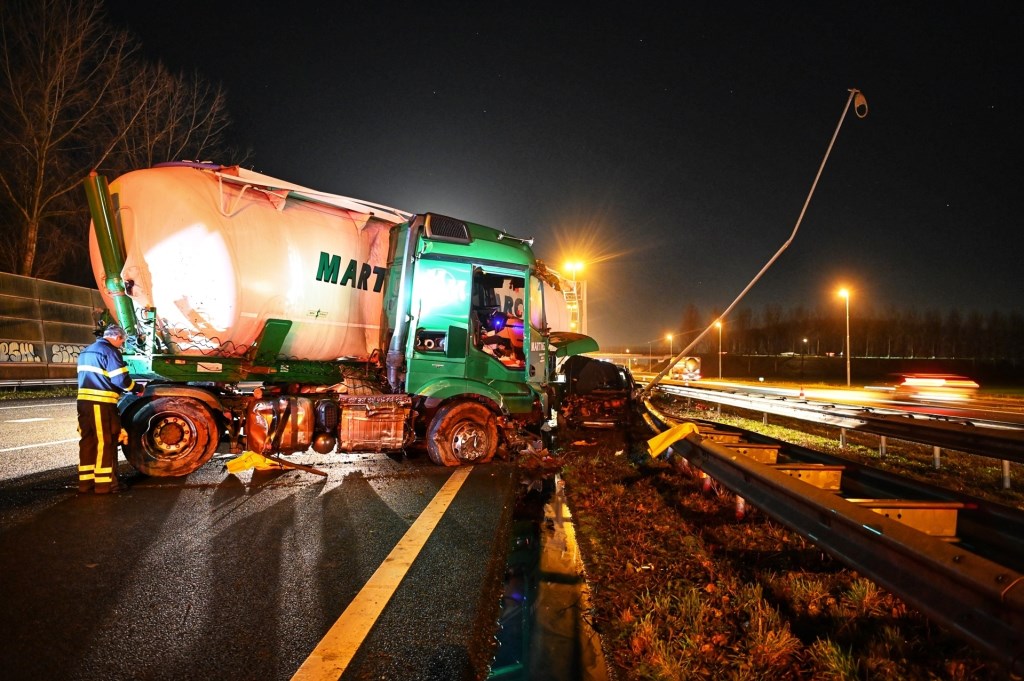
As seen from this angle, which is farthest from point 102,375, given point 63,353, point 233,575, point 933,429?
point 63,353

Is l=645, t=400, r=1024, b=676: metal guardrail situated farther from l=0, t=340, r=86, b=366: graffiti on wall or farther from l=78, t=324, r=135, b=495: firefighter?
l=0, t=340, r=86, b=366: graffiti on wall

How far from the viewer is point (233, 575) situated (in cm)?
354

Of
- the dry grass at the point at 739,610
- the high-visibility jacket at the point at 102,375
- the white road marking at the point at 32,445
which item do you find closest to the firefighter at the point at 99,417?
the high-visibility jacket at the point at 102,375

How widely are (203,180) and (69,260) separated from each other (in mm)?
21872

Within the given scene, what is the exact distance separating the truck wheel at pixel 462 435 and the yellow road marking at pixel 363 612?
1.97 meters

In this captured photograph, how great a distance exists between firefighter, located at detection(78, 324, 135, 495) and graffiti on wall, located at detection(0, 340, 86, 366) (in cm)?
1446

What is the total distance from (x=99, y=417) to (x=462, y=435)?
3.87m

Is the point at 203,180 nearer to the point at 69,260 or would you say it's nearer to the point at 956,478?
the point at 956,478

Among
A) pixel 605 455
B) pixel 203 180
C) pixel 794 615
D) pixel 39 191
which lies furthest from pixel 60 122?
pixel 794 615

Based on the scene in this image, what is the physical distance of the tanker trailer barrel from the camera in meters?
5.81

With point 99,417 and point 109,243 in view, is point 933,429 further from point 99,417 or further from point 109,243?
point 109,243

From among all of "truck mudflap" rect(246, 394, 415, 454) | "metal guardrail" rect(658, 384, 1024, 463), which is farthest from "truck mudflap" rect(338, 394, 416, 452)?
"metal guardrail" rect(658, 384, 1024, 463)

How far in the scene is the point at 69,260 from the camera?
22156 mm

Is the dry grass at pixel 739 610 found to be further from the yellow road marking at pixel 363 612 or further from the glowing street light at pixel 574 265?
the glowing street light at pixel 574 265
